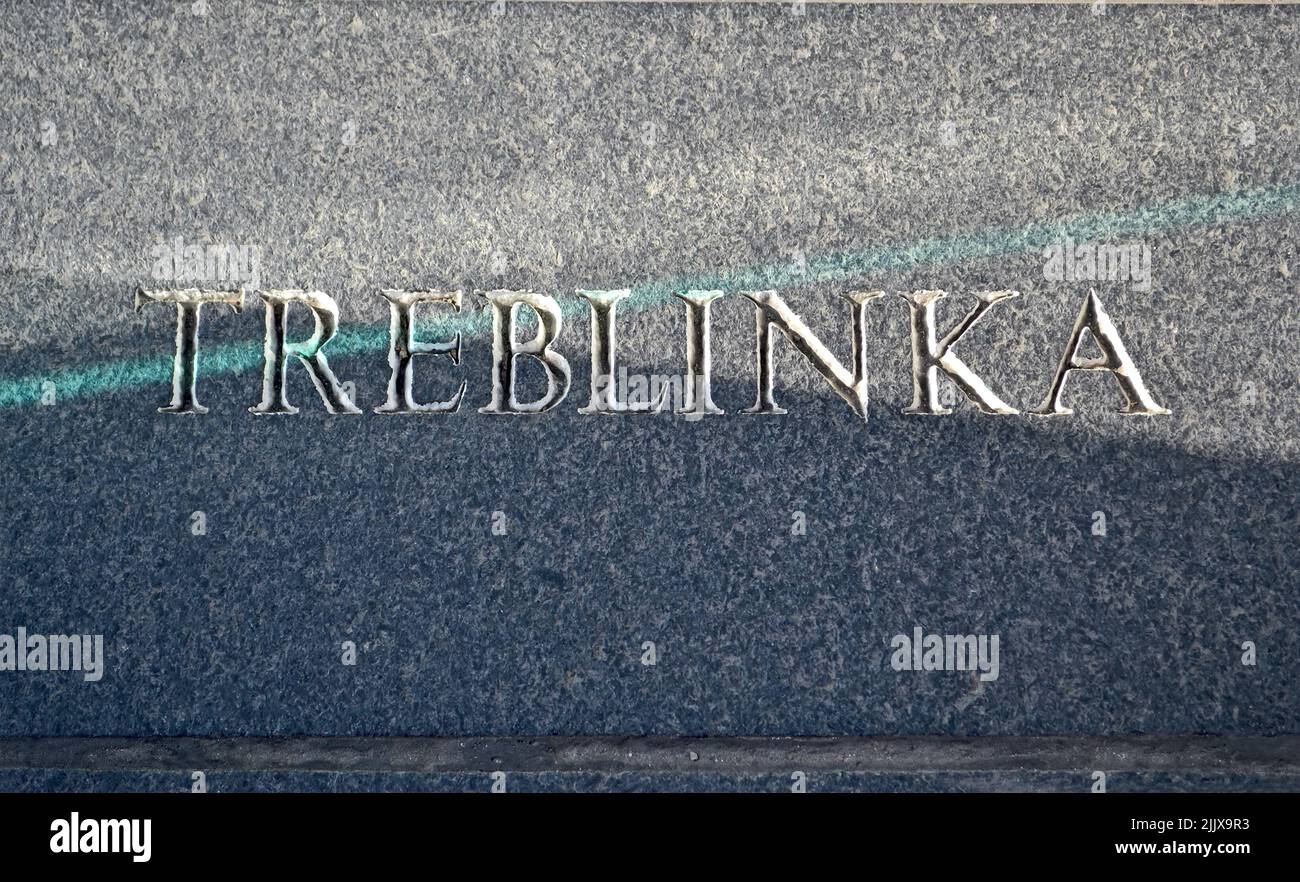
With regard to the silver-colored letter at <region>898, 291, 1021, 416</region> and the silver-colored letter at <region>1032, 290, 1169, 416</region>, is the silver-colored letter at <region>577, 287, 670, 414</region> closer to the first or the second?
the silver-colored letter at <region>898, 291, 1021, 416</region>

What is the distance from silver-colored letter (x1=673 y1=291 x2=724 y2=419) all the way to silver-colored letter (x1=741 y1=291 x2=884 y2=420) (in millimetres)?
71

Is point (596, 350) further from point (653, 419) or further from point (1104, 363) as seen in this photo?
point (1104, 363)

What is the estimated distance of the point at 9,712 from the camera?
195cm

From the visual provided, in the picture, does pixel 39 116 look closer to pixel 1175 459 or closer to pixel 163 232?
pixel 163 232

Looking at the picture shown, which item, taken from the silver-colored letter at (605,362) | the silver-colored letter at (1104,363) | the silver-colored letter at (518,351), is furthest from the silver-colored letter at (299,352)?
the silver-colored letter at (1104,363)

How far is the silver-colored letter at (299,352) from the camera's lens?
6.26 ft

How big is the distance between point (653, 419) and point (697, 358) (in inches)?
5.0

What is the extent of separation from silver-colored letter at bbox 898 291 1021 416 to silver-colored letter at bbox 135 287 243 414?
1118 mm

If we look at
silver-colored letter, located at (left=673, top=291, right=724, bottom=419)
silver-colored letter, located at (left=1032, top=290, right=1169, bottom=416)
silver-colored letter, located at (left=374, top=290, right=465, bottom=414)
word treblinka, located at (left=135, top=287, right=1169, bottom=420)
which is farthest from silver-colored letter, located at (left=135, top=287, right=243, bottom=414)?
silver-colored letter, located at (left=1032, top=290, right=1169, bottom=416)

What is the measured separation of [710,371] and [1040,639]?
71 cm

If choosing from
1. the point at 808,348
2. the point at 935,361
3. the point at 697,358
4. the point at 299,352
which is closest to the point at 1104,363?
the point at 935,361

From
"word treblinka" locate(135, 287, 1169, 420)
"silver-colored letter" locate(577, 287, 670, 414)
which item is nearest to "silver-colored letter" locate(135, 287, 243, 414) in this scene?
"word treblinka" locate(135, 287, 1169, 420)

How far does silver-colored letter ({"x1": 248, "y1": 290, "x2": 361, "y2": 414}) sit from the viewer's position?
1909 mm

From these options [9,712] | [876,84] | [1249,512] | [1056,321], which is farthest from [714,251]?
[9,712]
